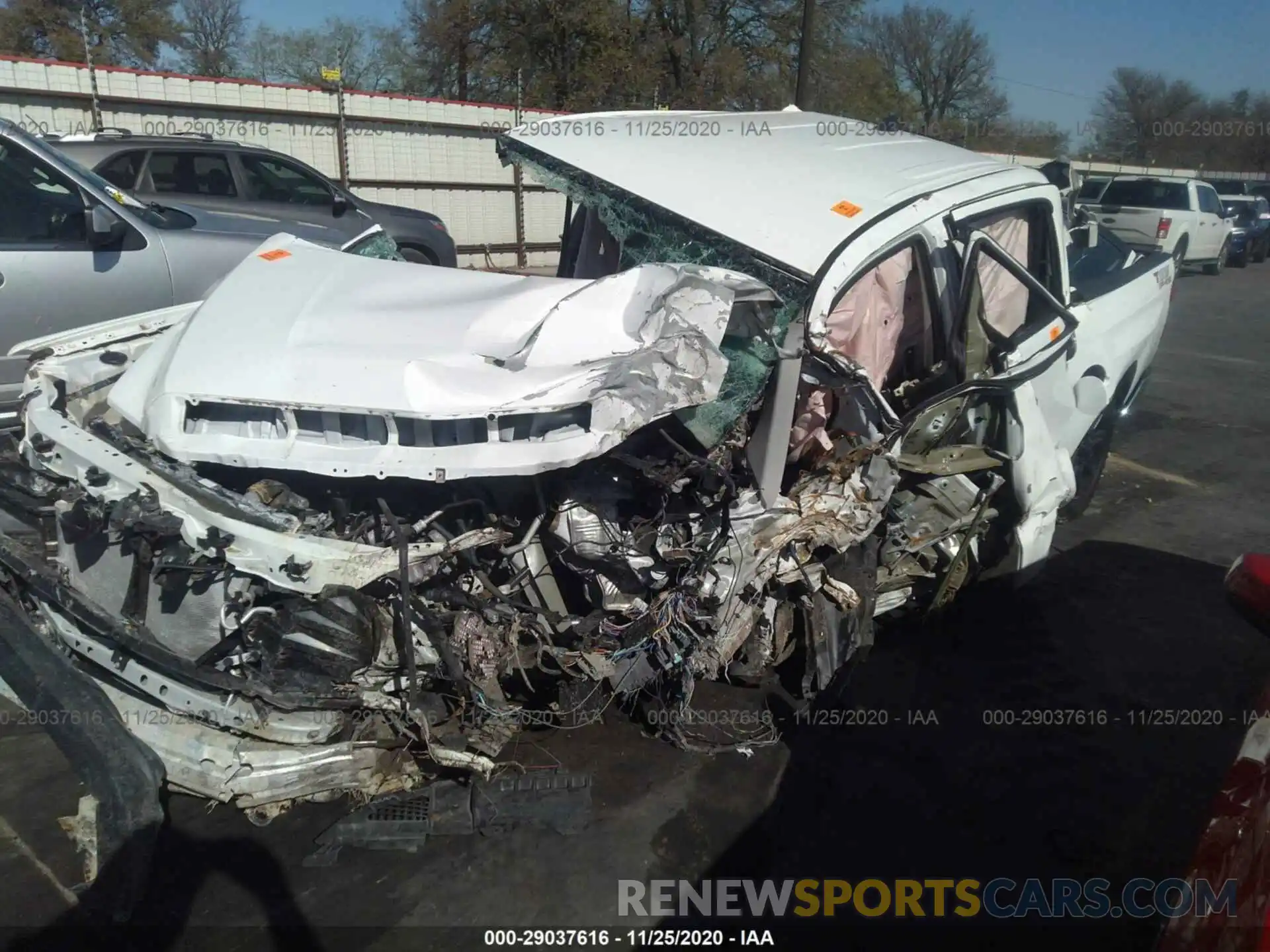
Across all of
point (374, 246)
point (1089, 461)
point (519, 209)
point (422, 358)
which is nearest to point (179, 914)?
point (422, 358)

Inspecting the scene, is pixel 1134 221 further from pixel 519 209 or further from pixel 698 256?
pixel 698 256

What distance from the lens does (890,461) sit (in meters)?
3.06

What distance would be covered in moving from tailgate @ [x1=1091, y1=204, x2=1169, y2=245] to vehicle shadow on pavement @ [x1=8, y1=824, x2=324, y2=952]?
15996mm

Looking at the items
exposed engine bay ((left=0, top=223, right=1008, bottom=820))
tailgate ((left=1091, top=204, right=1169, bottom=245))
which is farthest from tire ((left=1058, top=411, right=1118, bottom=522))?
tailgate ((left=1091, top=204, right=1169, bottom=245))

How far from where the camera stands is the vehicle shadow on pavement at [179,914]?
224 cm

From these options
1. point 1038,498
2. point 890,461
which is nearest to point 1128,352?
point 1038,498

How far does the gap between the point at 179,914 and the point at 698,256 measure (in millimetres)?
2612

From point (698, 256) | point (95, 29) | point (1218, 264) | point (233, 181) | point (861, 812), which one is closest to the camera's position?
point (861, 812)

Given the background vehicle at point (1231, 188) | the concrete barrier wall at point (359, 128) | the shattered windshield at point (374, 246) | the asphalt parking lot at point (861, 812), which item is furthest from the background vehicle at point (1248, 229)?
the shattered windshield at point (374, 246)

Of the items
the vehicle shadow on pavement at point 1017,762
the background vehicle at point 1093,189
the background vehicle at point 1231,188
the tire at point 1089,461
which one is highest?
the background vehicle at point 1231,188

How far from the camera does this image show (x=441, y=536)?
106 inches

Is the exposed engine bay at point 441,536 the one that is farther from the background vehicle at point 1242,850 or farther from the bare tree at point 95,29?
the bare tree at point 95,29

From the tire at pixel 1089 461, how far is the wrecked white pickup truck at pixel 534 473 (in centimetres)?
133

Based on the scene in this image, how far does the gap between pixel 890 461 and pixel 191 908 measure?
2.45 meters
